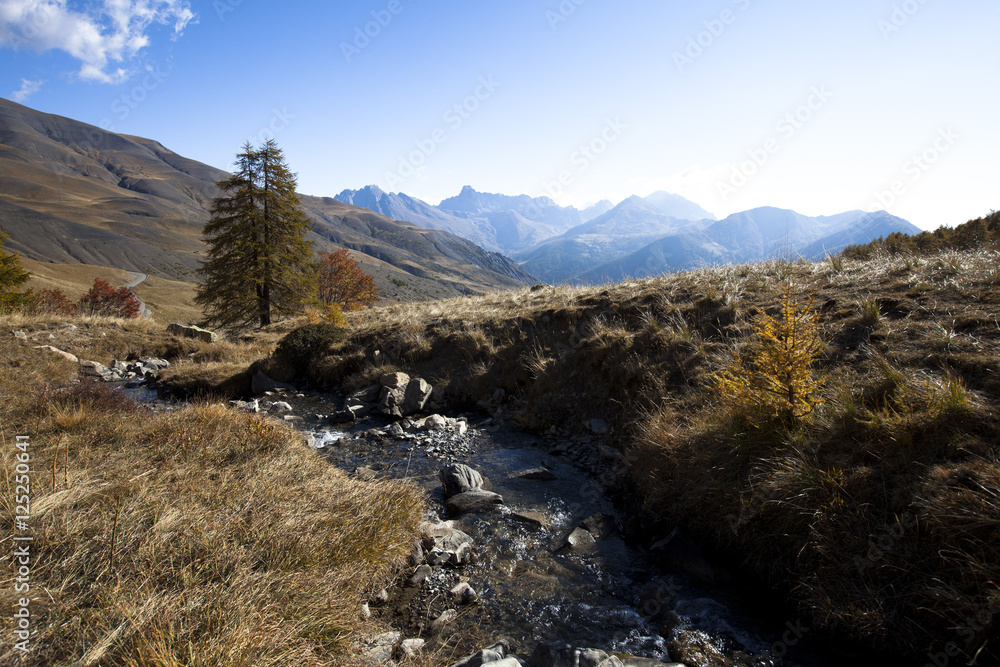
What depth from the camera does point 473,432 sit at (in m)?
10.4

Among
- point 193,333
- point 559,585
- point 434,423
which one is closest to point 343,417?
point 434,423

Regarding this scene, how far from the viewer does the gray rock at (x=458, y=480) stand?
7.46 m

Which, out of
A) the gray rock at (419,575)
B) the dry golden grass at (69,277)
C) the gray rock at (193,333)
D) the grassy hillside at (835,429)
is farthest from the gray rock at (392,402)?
the dry golden grass at (69,277)

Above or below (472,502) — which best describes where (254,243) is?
above

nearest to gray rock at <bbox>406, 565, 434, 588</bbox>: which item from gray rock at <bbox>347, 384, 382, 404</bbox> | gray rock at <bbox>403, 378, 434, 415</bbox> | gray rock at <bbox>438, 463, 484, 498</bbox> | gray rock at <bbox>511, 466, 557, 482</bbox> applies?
gray rock at <bbox>438, 463, 484, 498</bbox>

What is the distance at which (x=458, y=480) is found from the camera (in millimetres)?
7539

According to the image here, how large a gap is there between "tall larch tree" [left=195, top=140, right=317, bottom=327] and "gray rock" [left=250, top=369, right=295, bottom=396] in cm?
1138

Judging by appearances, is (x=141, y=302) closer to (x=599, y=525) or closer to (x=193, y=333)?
(x=193, y=333)

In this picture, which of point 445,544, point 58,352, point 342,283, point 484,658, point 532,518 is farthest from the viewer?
point 342,283

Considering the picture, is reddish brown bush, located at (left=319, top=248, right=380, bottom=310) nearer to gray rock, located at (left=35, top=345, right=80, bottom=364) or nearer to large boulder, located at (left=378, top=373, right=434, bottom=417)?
gray rock, located at (left=35, top=345, right=80, bottom=364)

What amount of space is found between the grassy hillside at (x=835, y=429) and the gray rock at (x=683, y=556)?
278mm

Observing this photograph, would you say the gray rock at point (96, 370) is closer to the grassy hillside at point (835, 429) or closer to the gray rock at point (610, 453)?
the grassy hillside at point (835, 429)

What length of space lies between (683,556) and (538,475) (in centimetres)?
308

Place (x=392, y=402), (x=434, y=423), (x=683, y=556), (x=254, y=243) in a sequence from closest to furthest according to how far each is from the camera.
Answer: (x=683, y=556), (x=434, y=423), (x=392, y=402), (x=254, y=243)
